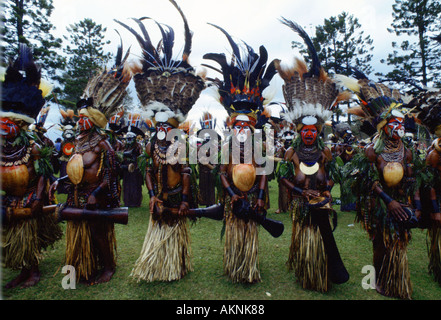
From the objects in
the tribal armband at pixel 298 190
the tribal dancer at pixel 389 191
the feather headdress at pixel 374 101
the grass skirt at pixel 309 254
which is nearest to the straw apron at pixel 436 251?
the tribal dancer at pixel 389 191

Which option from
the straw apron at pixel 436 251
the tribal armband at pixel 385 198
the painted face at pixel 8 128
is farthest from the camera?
the straw apron at pixel 436 251

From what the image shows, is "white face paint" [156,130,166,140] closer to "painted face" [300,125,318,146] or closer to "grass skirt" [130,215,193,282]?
"grass skirt" [130,215,193,282]

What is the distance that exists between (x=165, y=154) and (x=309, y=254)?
7.20 feet


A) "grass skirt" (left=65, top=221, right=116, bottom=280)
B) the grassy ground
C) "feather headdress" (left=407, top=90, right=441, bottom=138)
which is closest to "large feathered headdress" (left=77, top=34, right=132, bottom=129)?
"grass skirt" (left=65, top=221, right=116, bottom=280)

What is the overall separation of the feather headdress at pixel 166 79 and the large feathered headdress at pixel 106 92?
27 cm

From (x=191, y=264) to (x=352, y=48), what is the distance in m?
20.2

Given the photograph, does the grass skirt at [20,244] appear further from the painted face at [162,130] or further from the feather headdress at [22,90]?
the painted face at [162,130]

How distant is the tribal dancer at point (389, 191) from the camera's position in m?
3.21

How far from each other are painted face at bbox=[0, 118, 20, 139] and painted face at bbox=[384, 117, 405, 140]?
14.8 ft

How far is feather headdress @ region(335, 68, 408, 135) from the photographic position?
131 inches
